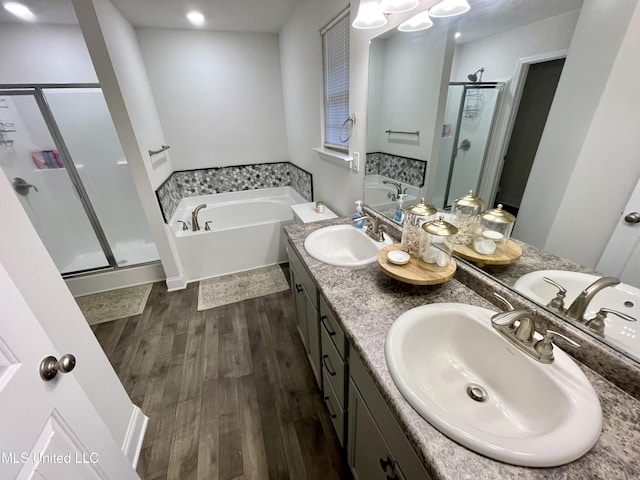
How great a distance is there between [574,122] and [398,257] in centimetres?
68

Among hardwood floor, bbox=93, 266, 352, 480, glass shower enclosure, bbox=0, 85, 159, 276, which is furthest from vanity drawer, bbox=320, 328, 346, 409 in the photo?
glass shower enclosure, bbox=0, 85, 159, 276

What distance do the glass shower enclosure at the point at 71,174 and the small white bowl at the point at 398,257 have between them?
2697mm

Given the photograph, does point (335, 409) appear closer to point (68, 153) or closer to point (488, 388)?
point (488, 388)

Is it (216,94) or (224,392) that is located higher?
(216,94)

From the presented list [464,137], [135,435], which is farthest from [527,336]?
[135,435]

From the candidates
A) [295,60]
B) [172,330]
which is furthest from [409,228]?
[295,60]

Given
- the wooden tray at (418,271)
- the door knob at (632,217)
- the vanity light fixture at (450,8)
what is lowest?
the wooden tray at (418,271)

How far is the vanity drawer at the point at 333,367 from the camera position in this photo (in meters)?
1.05

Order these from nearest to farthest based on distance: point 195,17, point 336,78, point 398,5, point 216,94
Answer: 1. point 398,5
2. point 336,78
3. point 195,17
4. point 216,94

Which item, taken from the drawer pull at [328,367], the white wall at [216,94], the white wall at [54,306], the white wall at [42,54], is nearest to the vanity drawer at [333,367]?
the drawer pull at [328,367]

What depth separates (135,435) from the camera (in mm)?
1308

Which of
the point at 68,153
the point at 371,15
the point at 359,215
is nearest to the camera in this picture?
the point at 371,15

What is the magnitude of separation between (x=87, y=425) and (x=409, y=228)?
4.44 ft

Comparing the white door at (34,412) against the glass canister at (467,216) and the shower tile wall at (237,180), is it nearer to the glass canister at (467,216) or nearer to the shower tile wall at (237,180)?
the glass canister at (467,216)
